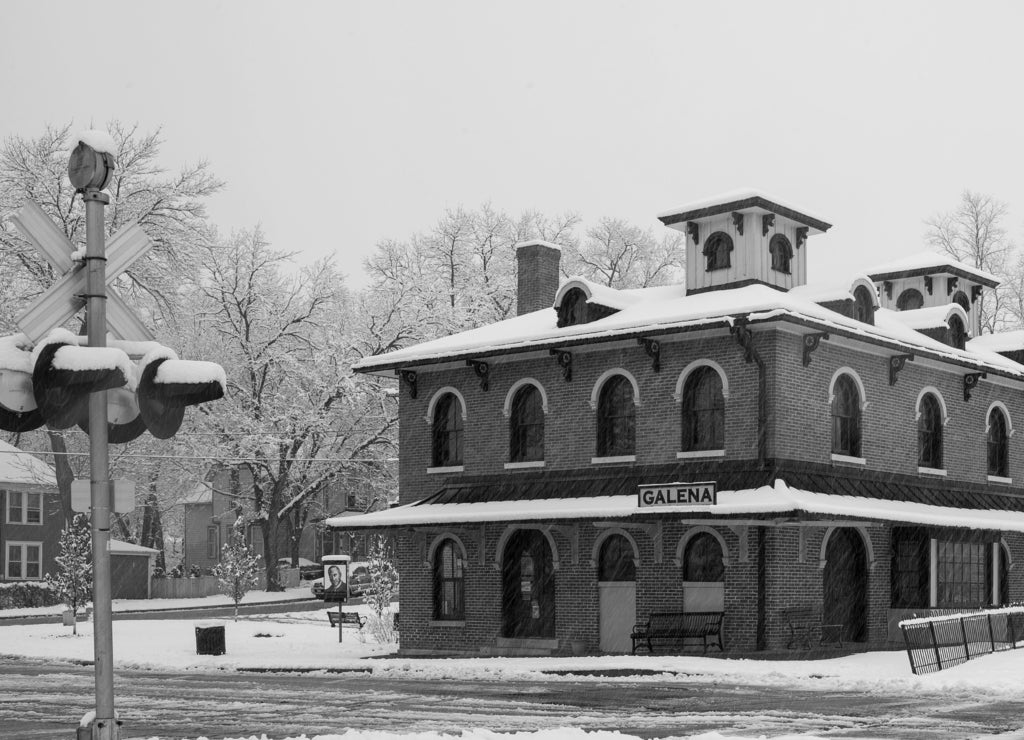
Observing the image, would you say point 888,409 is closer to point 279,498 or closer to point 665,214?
point 665,214

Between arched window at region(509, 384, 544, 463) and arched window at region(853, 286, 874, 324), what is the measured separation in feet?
22.5

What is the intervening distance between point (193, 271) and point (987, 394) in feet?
110

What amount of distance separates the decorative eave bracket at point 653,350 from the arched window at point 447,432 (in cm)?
561

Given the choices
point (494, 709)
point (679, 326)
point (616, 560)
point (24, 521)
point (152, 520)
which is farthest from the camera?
point (152, 520)

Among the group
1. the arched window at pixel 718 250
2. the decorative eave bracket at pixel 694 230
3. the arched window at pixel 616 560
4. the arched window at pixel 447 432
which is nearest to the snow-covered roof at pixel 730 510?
the arched window at pixel 616 560

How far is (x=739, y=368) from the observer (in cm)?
2733

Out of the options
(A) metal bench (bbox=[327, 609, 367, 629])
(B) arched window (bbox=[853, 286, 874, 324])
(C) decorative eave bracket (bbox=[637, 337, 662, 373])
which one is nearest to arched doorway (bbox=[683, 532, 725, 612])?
(C) decorative eave bracket (bbox=[637, 337, 662, 373])

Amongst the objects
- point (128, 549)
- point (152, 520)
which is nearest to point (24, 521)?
point (128, 549)

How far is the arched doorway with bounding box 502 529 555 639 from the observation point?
98.2 feet

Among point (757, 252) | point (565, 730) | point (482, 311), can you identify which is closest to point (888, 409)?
point (757, 252)

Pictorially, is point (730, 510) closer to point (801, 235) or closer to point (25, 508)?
point (801, 235)

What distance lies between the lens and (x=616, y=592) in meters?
28.7

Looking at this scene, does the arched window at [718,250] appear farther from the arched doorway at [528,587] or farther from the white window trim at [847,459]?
the arched doorway at [528,587]

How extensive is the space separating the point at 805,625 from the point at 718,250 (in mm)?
8381
